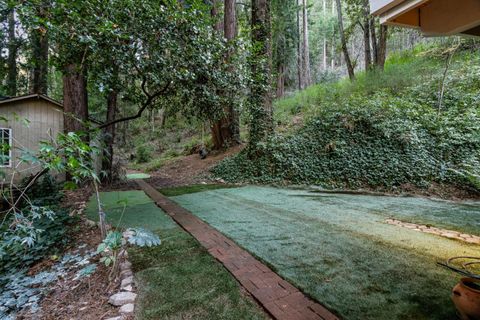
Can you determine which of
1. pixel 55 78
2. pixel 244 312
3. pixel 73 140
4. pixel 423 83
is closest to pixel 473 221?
pixel 244 312

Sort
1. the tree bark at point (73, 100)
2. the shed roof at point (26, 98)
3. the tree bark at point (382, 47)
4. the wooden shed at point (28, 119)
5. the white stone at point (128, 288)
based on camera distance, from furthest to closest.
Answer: the tree bark at point (382, 47) → the wooden shed at point (28, 119) → the shed roof at point (26, 98) → the tree bark at point (73, 100) → the white stone at point (128, 288)

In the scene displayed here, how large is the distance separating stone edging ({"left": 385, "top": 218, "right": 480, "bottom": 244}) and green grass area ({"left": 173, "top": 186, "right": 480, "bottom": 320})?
0.15 m

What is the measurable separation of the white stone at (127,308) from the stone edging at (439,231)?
125 inches

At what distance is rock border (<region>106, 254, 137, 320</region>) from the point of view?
1.60 m

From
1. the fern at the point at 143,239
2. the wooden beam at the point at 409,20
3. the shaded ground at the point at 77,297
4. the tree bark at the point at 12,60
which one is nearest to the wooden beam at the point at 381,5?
the wooden beam at the point at 409,20

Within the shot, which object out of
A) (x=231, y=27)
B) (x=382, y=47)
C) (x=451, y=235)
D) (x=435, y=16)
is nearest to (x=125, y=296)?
(x=435, y=16)

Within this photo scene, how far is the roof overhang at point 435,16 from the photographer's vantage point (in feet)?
5.52

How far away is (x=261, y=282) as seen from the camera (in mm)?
1841

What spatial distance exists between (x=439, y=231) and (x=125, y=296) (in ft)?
11.3

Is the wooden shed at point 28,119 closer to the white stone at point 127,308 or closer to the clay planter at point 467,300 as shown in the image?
the white stone at point 127,308

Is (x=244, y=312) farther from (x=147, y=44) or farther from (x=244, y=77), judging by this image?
(x=244, y=77)

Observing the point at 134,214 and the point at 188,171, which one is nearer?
the point at 134,214

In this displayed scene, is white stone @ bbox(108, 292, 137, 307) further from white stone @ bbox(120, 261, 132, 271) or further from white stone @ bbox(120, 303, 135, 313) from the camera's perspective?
white stone @ bbox(120, 261, 132, 271)

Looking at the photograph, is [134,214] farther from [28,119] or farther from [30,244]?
[28,119]
